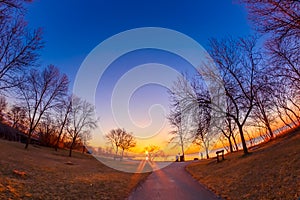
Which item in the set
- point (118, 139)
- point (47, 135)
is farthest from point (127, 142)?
point (47, 135)

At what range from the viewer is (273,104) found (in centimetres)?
2778

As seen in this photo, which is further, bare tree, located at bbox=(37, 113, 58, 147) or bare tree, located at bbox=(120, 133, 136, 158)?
bare tree, located at bbox=(120, 133, 136, 158)

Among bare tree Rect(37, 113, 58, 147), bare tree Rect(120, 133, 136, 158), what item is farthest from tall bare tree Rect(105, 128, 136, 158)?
bare tree Rect(37, 113, 58, 147)

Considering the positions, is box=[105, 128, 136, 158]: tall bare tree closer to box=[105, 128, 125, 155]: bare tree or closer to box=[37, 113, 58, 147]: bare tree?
box=[105, 128, 125, 155]: bare tree

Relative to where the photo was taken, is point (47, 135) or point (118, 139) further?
point (118, 139)

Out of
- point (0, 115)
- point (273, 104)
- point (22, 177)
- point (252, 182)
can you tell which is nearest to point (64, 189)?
point (22, 177)

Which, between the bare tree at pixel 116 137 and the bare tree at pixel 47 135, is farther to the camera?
the bare tree at pixel 116 137

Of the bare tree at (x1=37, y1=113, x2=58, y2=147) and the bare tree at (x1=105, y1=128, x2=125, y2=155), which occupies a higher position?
the bare tree at (x1=105, y1=128, x2=125, y2=155)

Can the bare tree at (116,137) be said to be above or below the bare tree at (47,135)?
above

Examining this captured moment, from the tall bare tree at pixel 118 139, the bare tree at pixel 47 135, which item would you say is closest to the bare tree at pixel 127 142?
the tall bare tree at pixel 118 139

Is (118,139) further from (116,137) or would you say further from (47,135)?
(47,135)

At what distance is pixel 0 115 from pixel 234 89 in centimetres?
2033

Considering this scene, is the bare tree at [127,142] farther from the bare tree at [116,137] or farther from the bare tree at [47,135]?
the bare tree at [47,135]

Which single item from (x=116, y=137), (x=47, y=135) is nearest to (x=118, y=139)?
(x=116, y=137)
